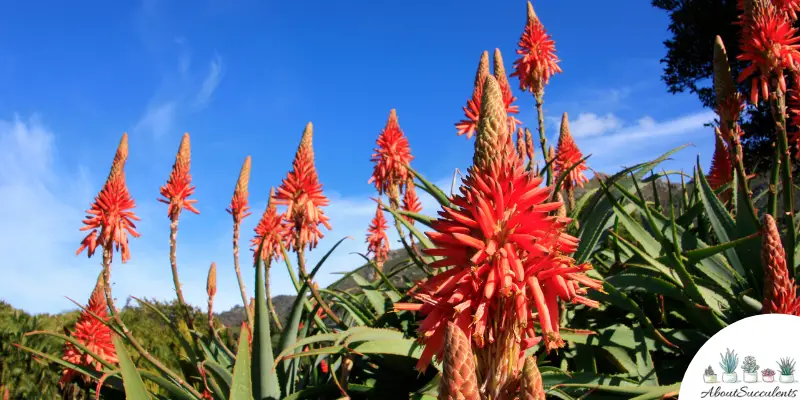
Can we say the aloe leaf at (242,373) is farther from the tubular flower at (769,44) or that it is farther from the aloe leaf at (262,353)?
the tubular flower at (769,44)

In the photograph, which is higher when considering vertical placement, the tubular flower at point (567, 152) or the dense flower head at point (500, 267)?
the tubular flower at point (567, 152)

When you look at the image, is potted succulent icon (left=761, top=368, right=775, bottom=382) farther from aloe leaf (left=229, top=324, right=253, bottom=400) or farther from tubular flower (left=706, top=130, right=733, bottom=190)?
tubular flower (left=706, top=130, right=733, bottom=190)

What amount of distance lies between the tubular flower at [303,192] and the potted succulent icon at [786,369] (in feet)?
9.92

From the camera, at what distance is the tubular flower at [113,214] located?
4.45 meters

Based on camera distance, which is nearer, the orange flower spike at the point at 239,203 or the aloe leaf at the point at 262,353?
the aloe leaf at the point at 262,353

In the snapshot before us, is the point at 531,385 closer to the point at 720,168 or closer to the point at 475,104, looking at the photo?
the point at 475,104

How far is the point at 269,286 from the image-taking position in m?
3.79

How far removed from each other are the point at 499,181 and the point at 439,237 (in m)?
0.28

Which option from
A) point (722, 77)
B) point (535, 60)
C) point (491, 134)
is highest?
point (535, 60)

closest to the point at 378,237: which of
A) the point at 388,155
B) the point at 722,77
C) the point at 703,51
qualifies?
the point at 388,155

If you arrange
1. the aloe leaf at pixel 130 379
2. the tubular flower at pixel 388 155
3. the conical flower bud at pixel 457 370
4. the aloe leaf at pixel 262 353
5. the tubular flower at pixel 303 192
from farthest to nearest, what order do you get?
the tubular flower at pixel 388 155 → the tubular flower at pixel 303 192 → the aloe leaf at pixel 262 353 → the aloe leaf at pixel 130 379 → the conical flower bud at pixel 457 370

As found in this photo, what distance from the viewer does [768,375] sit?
2.03 m

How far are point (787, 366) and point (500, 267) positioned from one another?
4.70 ft

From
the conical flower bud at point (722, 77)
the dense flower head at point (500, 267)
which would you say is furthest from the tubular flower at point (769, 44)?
the dense flower head at point (500, 267)
